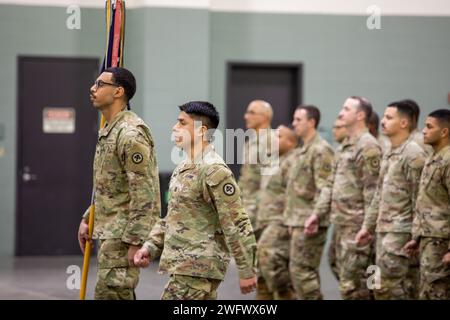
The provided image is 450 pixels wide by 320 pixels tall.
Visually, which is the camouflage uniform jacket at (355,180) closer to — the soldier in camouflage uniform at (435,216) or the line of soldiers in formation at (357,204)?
the line of soldiers in formation at (357,204)

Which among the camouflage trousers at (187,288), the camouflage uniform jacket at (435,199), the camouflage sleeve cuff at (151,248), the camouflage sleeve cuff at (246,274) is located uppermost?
the camouflage uniform jacket at (435,199)

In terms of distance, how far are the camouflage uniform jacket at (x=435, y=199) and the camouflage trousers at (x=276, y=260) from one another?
1.96 m

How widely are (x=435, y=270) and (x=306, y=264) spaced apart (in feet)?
5.44

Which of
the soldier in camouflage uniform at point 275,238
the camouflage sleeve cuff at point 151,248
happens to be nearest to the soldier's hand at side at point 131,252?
the camouflage sleeve cuff at point 151,248

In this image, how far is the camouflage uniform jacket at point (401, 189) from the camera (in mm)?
6422

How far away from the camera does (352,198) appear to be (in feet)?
23.4

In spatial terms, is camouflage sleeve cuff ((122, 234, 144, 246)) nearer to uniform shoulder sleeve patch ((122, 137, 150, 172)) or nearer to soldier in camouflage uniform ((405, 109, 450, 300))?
uniform shoulder sleeve patch ((122, 137, 150, 172))

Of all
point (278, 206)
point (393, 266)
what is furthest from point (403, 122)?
point (278, 206)

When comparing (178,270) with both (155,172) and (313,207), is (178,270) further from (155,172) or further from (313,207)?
(313,207)

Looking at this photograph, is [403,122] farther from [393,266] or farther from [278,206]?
[278,206]

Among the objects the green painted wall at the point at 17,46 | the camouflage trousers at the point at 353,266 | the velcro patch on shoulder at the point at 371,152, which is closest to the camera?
the camouflage trousers at the point at 353,266

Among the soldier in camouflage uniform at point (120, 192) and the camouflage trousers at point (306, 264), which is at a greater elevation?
the soldier in camouflage uniform at point (120, 192)

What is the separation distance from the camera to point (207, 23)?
10.8 m

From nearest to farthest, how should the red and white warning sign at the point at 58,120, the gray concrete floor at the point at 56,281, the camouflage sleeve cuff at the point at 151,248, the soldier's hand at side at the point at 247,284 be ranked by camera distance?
the soldier's hand at side at the point at 247,284, the camouflage sleeve cuff at the point at 151,248, the gray concrete floor at the point at 56,281, the red and white warning sign at the point at 58,120
